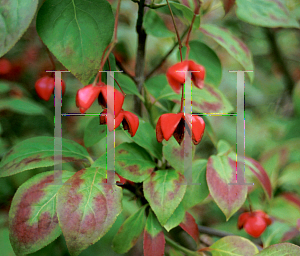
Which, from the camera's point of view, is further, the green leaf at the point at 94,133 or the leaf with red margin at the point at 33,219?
the green leaf at the point at 94,133

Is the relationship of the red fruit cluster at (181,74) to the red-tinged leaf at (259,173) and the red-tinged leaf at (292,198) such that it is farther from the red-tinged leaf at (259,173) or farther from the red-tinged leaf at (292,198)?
the red-tinged leaf at (292,198)

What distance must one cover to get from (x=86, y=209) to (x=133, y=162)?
13cm

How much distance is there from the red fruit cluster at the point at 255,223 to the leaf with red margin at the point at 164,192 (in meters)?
0.33

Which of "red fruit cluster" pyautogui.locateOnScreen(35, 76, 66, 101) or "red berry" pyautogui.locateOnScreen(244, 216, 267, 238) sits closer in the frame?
"red fruit cluster" pyautogui.locateOnScreen(35, 76, 66, 101)

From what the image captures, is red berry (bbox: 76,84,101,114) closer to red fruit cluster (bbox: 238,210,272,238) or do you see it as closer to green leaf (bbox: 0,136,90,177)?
green leaf (bbox: 0,136,90,177)

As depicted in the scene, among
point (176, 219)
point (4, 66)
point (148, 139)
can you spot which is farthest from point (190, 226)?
point (4, 66)

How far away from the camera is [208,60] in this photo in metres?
0.62

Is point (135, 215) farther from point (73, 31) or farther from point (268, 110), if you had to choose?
point (268, 110)

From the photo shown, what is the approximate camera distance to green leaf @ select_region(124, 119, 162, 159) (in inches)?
20.3

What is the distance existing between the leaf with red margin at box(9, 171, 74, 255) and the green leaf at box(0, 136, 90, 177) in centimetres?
3

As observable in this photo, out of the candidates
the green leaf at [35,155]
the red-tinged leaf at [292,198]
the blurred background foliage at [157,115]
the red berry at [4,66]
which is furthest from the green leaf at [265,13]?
the red berry at [4,66]

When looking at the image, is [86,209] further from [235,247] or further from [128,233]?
[235,247]

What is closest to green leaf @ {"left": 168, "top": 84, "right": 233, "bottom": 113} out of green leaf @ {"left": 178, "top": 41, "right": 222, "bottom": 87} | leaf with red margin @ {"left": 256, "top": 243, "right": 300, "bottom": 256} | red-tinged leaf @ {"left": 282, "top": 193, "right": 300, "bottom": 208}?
green leaf @ {"left": 178, "top": 41, "right": 222, "bottom": 87}

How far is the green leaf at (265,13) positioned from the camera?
532mm
